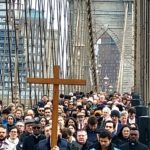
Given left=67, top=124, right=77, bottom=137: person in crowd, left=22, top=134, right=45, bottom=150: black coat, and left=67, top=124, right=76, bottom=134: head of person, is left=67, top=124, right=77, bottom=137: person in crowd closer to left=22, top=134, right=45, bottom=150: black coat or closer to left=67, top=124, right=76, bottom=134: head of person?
left=67, top=124, right=76, bottom=134: head of person

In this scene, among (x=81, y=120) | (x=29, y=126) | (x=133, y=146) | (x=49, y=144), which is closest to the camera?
(x=49, y=144)

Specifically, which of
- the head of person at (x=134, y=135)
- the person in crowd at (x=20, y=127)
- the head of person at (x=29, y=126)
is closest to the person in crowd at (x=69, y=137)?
the head of person at (x=134, y=135)

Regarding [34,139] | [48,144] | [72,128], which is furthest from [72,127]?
[48,144]

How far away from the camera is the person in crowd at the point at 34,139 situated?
9.26 m

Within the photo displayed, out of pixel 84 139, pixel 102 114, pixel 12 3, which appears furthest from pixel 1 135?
pixel 12 3

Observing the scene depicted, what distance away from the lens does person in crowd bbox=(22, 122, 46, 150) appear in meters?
9.26

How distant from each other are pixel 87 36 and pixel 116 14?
25.4 meters

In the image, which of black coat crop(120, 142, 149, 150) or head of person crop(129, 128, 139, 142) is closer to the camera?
black coat crop(120, 142, 149, 150)

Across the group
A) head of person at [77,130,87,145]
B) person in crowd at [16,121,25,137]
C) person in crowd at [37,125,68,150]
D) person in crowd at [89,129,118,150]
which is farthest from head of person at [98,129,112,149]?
person in crowd at [16,121,25,137]

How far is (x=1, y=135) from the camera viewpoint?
927 centimetres

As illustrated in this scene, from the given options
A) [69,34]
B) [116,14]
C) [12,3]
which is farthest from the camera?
[116,14]

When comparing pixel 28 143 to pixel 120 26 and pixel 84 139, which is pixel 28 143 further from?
pixel 120 26

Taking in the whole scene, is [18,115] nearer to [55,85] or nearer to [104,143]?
[55,85]

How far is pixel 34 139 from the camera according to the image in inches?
371
